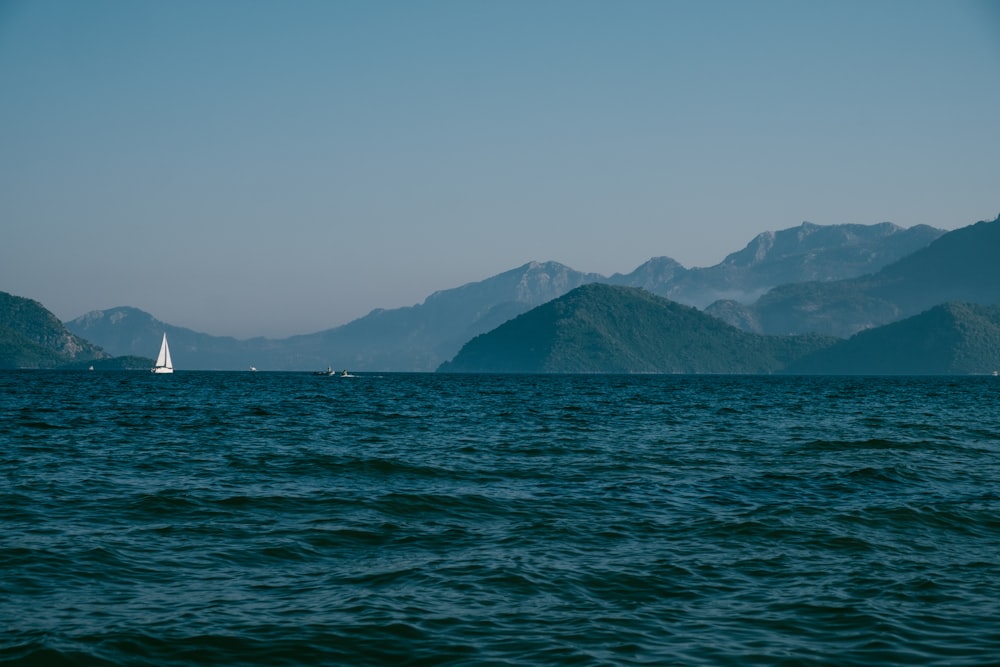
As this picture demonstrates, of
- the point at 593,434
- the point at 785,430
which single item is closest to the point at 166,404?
the point at 593,434

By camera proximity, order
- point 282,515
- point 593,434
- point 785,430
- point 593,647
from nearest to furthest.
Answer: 1. point 593,647
2. point 282,515
3. point 593,434
4. point 785,430

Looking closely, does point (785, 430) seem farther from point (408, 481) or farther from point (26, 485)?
point (26, 485)

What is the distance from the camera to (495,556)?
20688mm

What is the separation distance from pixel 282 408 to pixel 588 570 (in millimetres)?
65505

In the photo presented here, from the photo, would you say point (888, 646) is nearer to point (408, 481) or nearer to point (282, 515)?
point (282, 515)

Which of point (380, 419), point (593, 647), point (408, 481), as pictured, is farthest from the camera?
point (380, 419)

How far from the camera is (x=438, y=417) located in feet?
231

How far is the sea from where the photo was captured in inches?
579

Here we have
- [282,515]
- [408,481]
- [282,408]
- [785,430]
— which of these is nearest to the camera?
[282,515]

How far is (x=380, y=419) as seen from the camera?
219 ft

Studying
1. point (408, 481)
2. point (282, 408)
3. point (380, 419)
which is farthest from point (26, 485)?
point (282, 408)

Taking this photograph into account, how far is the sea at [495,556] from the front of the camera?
1470 centimetres

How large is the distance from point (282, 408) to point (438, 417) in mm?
18315

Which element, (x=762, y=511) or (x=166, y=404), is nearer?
(x=762, y=511)
